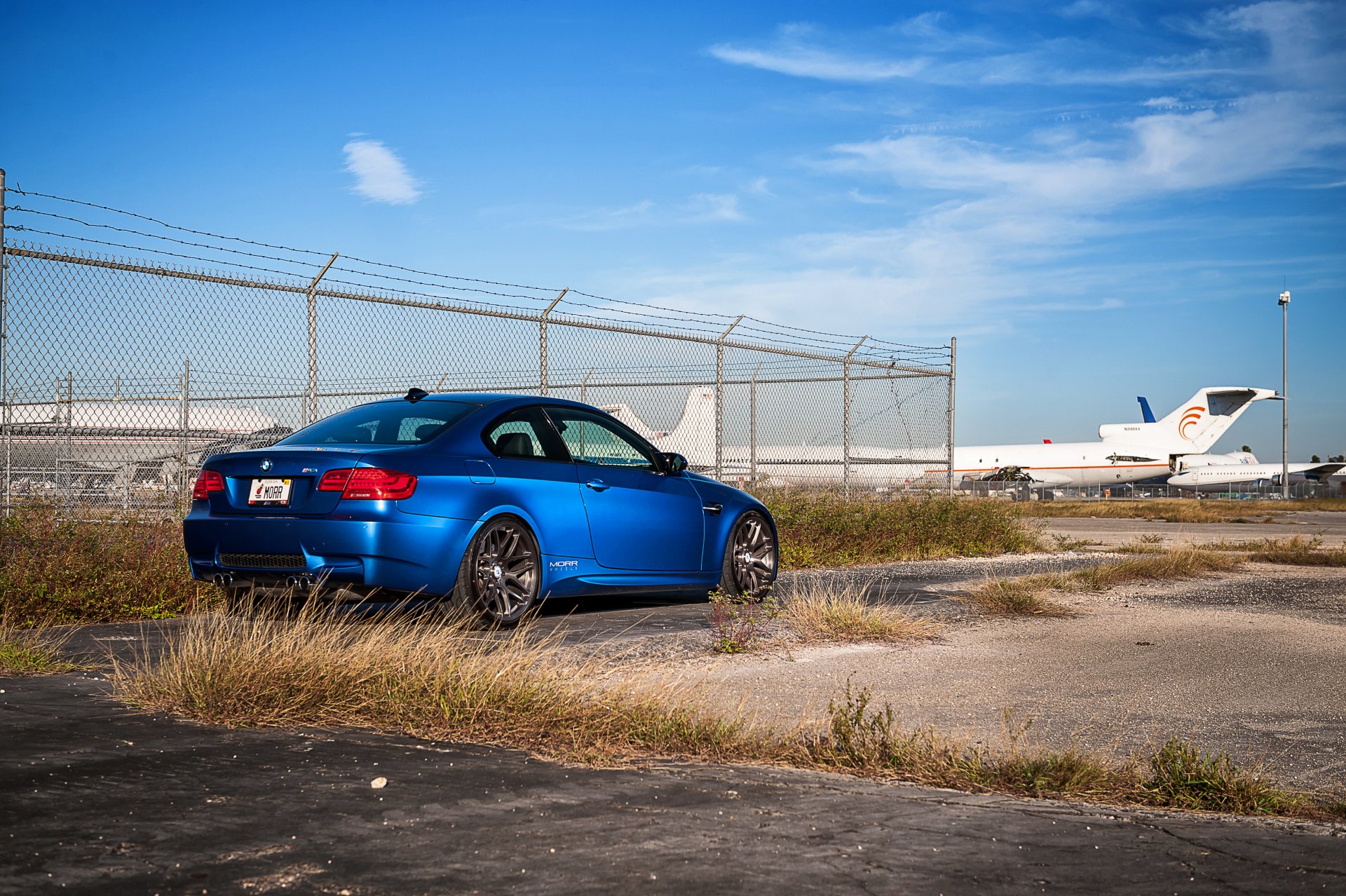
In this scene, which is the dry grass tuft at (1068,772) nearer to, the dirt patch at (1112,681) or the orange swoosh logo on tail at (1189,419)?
the dirt patch at (1112,681)

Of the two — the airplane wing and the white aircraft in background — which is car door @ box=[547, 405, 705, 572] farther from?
the airplane wing

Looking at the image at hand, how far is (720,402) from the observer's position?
50.1 feet

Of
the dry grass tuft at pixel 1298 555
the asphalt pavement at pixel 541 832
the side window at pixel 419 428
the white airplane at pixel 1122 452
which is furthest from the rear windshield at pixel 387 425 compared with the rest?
the white airplane at pixel 1122 452

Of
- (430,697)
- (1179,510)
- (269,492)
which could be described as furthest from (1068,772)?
(1179,510)

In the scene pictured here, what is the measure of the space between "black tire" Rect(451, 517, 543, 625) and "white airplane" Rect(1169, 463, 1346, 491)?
255 feet

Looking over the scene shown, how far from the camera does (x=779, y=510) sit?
14922 mm

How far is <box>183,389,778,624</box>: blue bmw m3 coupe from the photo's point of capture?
7.22m

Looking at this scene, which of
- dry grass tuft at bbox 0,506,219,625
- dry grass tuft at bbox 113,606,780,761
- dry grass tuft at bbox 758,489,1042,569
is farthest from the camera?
dry grass tuft at bbox 758,489,1042,569

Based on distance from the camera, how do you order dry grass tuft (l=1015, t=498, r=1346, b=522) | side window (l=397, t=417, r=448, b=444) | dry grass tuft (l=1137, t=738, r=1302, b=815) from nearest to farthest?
dry grass tuft (l=1137, t=738, r=1302, b=815), side window (l=397, t=417, r=448, b=444), dry grass tuft (l=1015, t=498, r=1346, b=522)

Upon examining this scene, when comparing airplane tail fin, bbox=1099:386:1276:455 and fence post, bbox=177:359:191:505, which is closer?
fence post, bbox=177:359:191:505

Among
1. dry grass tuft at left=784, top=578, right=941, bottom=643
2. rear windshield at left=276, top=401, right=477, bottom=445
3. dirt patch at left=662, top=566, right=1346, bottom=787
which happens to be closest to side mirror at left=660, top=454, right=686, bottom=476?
dry grass tuft at left=784, top=578, right=941, bottom=643

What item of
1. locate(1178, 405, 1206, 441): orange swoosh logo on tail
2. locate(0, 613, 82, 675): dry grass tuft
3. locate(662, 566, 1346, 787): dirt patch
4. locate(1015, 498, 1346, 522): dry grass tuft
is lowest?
locate(1015, 498, 1346, 522): dry grass tuft

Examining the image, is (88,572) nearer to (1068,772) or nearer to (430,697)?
(430,697)

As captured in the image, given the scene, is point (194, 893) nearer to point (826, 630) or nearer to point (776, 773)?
point (776, 773)
